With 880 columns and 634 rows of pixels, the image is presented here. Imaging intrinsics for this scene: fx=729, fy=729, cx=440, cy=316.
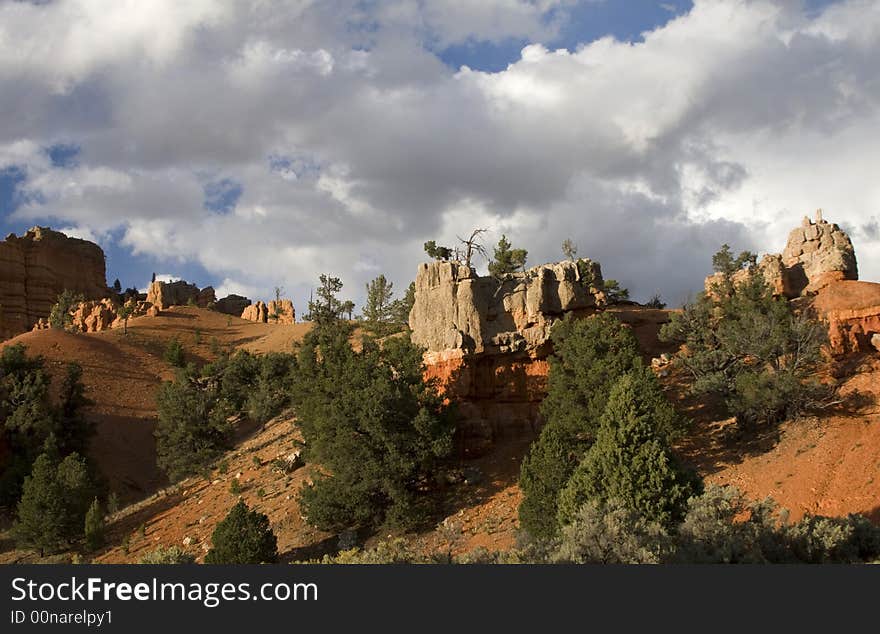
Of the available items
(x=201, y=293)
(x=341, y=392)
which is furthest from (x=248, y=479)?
(x=201, y=293)

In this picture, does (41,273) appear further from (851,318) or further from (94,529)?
(851,318)

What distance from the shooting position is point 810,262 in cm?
4706

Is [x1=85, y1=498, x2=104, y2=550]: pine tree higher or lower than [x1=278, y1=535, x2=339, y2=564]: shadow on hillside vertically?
higher

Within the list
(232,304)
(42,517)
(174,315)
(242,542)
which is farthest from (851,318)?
(232,304)

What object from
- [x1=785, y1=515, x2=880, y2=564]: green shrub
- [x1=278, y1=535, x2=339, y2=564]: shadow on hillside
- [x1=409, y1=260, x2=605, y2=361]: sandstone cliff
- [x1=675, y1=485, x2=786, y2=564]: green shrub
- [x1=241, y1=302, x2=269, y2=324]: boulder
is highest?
[x1=241, y1=302, x2=269, y2=324]: boulder

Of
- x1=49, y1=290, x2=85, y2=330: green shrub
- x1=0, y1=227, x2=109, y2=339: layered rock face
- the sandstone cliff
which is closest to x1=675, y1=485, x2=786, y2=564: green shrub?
the sandstone cliff

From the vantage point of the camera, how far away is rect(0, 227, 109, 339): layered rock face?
10056cm

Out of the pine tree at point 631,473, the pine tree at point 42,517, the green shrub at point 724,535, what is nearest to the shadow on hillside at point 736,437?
the pine tree at point 631,473

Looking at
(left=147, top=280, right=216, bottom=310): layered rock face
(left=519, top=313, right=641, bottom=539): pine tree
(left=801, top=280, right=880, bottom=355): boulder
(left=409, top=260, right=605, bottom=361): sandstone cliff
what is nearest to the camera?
(left=519, top=313, right=641, bottom=539): pine tree

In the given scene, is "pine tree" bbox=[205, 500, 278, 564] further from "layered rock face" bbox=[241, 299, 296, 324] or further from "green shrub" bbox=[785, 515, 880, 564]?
"layered rock face" bbox=[241, 299, 296, 324]

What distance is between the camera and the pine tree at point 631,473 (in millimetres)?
21234

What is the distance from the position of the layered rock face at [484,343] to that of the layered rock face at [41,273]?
73047mm

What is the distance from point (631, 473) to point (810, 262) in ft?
105

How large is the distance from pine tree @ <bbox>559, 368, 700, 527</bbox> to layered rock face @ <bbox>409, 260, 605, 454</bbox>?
40.9 ft
